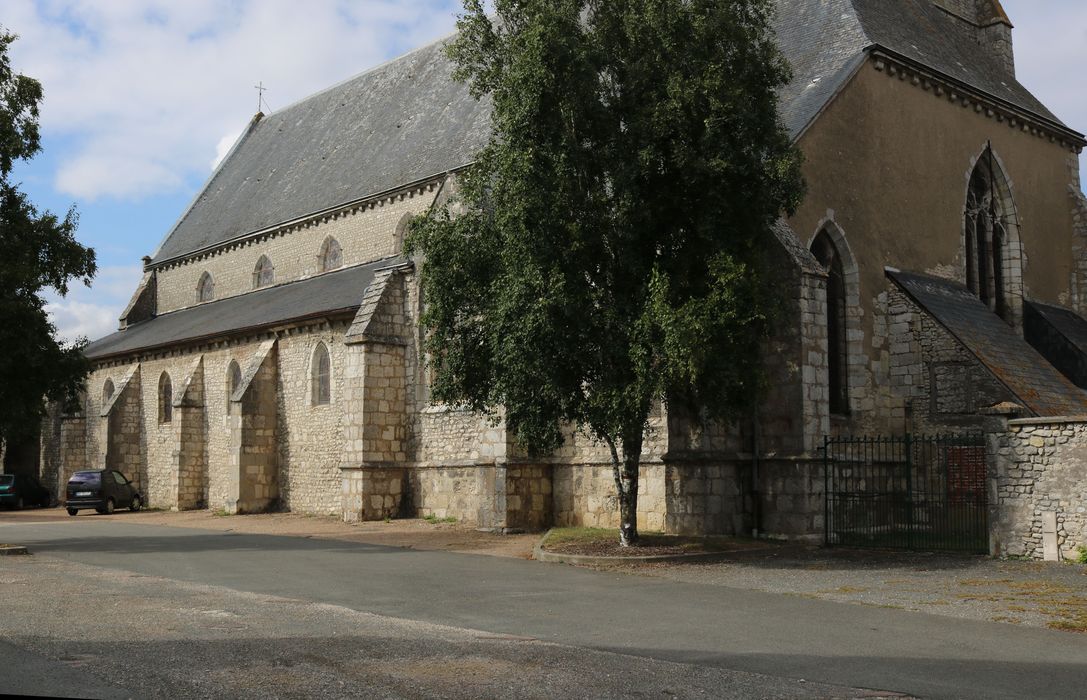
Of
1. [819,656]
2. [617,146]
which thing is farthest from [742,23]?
[819,656]

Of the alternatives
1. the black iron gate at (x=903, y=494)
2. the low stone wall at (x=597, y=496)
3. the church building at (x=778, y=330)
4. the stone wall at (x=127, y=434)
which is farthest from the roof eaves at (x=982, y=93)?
the stone wall at (x=127, y=434)

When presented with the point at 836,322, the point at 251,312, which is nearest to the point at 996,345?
the point at 836,322

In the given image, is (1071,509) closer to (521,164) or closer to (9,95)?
(521,164)

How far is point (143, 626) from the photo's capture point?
863 centimetres

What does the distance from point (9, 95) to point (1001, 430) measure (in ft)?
54.7

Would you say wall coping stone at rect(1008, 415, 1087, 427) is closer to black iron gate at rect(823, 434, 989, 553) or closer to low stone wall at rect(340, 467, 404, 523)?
black iron gate at rect(823, 434, 989, 553)

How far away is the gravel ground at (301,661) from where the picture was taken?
6.39m

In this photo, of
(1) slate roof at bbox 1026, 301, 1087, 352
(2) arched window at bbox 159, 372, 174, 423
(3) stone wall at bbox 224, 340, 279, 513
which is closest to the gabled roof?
(1) slate roof at bbox 1026, 301, 1087, 352

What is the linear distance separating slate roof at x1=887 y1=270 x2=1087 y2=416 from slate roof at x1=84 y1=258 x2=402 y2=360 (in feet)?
41.4

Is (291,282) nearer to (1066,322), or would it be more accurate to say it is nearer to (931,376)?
(931,376)

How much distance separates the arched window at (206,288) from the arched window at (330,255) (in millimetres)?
6860

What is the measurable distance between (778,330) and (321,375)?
12.9 meters

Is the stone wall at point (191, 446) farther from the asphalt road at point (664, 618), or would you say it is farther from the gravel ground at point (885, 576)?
the asphalt road at point (664, 618)

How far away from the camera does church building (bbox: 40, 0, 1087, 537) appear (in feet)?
57.2
